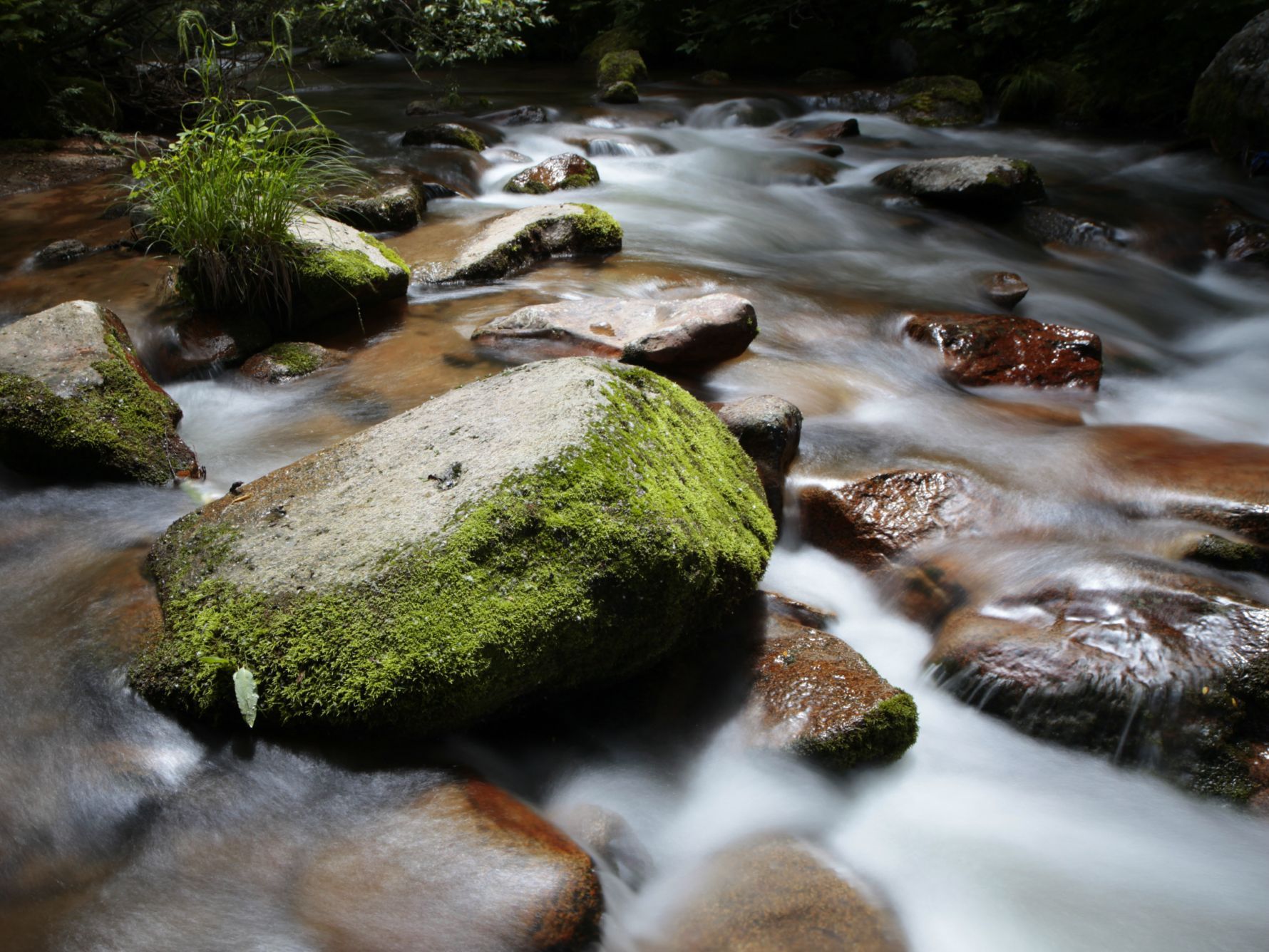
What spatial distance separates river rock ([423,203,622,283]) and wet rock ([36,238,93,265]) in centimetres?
241

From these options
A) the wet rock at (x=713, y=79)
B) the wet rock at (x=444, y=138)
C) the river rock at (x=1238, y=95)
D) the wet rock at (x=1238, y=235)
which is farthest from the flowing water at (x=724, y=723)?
the wet rock at (x=713, y=79)

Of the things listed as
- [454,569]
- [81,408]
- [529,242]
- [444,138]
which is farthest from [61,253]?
[454,569]

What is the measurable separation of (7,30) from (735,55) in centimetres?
1327

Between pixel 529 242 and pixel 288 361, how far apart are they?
96.9 inches

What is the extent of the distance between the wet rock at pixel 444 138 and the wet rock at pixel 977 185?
5002 mm

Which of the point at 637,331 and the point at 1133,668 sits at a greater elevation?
the point at 637,331

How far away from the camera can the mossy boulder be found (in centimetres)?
1641

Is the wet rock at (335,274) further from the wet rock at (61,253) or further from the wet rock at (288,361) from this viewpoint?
the wet rock at (61,253)

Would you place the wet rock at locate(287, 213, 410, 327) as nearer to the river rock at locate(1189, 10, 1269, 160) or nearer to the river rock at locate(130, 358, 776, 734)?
the river rock at locate(130, 358, 776, 734)

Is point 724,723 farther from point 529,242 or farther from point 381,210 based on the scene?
point 381,210

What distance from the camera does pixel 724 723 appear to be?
3.05 metres

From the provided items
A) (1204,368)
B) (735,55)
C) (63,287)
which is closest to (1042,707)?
(1204,368)

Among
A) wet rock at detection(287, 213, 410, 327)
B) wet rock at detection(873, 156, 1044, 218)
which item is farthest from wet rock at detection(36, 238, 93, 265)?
wet rock at detection(873, 156, 1044, 218)

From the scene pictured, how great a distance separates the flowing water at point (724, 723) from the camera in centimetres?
234
